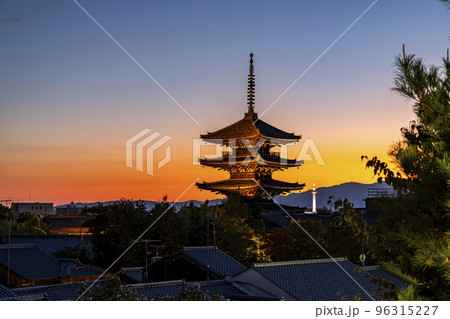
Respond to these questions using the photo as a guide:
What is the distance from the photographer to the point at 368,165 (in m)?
6.62

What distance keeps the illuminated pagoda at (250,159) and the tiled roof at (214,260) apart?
24.2 m

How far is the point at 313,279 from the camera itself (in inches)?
950

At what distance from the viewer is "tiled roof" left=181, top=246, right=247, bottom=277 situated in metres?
25.8

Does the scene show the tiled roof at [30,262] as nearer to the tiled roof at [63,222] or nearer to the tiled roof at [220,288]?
the tiled roof at [220,288]

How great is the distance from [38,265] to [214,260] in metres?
13.0

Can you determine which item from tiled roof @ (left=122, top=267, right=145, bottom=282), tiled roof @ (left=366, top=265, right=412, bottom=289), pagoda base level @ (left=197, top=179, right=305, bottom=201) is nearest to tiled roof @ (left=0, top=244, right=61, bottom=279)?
tiled roof @ (left=122, top=267, right=145, bottom=282)

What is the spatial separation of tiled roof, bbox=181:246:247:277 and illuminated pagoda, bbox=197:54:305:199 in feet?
79.3

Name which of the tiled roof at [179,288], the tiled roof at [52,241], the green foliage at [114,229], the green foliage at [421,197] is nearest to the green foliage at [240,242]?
the green foliage at [114,229]

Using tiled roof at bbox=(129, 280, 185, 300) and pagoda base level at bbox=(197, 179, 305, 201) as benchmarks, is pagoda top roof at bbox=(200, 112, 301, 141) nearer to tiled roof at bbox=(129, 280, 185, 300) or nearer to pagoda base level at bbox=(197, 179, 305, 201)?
pagoda base level at bbox=(197, 179, 305, 201)

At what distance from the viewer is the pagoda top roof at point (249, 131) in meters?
51.9

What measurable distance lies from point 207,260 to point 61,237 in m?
24.3

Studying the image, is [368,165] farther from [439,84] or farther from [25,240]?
[25,240]
